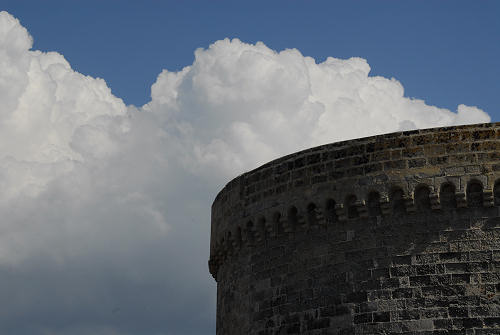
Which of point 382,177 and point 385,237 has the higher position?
point 382,177

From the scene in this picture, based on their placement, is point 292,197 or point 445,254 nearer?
point 445,254

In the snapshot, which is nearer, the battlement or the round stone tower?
the round stone tower

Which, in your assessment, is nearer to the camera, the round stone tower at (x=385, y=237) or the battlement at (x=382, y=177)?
the round stone tower at (x=385, y=237)

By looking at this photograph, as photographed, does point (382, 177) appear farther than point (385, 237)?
Yes

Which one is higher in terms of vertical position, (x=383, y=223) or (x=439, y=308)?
(x=383, y=223)

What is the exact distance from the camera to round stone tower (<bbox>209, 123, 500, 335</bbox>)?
11.6 m

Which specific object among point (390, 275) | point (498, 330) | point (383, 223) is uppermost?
point (383, 223)

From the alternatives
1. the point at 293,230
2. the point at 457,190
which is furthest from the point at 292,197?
the point at 457,190

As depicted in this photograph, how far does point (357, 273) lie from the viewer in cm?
1216

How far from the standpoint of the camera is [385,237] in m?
12.2

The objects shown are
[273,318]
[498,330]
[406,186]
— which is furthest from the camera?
[273,318]

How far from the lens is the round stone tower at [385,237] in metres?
11.6

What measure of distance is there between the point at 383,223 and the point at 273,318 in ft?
7.39

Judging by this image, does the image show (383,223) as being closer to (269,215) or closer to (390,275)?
(390,275)
